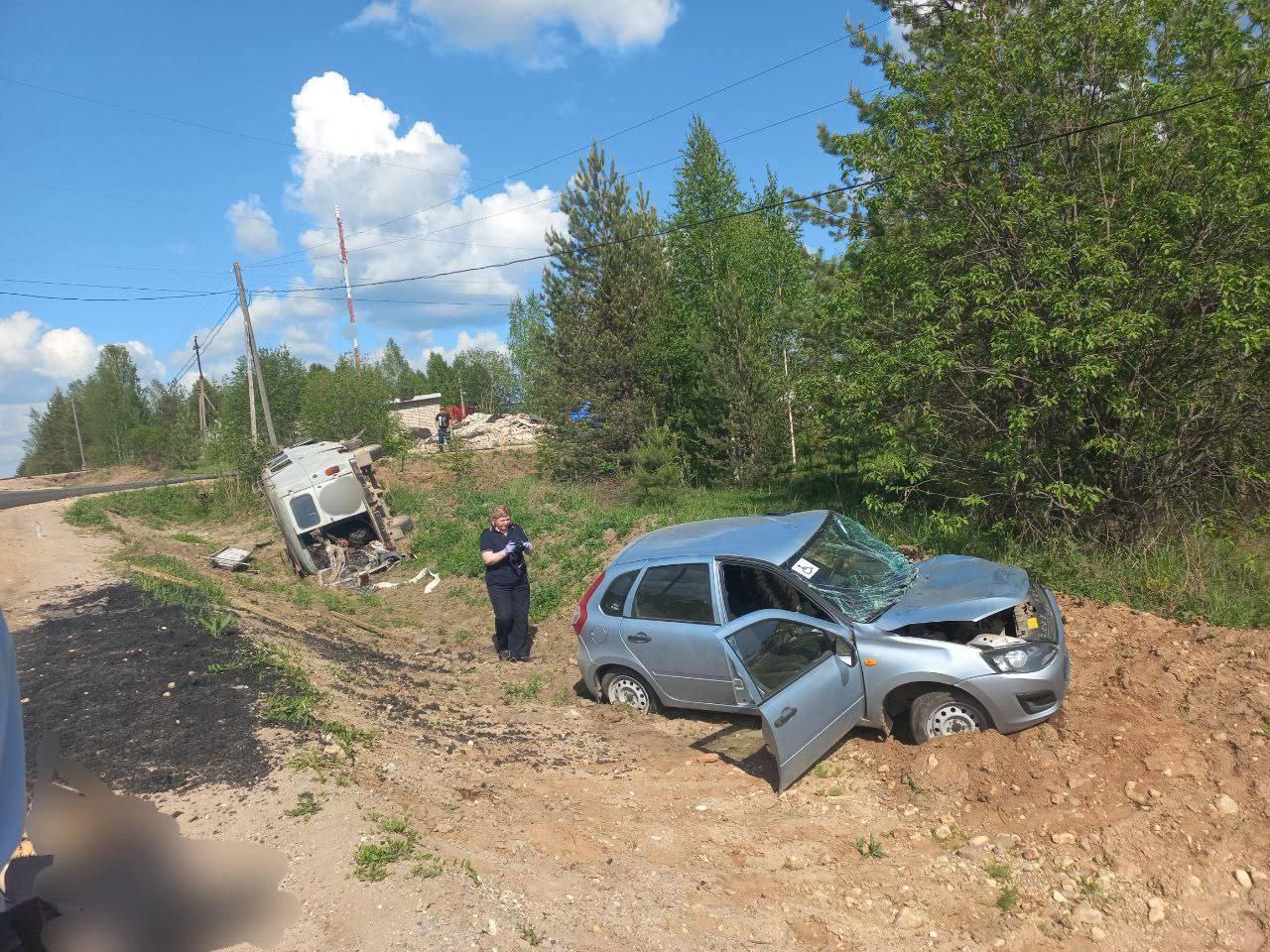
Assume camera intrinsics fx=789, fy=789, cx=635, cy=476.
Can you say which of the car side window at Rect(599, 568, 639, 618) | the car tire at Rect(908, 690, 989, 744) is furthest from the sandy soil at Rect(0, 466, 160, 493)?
the car tire at Rect(908, 690, 989, 744)

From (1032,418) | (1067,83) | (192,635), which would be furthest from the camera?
(1067,83)

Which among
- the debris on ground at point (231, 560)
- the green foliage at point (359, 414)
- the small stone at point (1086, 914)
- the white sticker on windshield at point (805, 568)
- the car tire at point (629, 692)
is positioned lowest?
the small stone at point (1086, 914)

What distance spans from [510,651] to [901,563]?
4.86 meters

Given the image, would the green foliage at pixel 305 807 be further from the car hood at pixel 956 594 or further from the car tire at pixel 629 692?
the car hood at pixel 956 594

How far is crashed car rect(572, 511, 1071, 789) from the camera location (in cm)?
535

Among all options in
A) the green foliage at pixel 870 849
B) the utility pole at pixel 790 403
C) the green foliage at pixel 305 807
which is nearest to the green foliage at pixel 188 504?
the utility pole at pixel 790 403

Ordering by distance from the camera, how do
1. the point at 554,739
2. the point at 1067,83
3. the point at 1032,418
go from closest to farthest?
the point at 554,739 → the point at 1032,418 → the point at 1067,83

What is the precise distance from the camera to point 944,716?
5555 millimetres

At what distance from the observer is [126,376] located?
85625mm

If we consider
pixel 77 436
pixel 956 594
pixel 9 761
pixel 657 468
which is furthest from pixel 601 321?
pixel 77 436

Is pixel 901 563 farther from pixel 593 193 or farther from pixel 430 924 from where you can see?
pixel 593 193

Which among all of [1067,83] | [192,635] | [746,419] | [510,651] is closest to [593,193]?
[746,419]

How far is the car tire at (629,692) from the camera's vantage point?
716 cm

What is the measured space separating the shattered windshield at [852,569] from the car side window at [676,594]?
2.49ft
